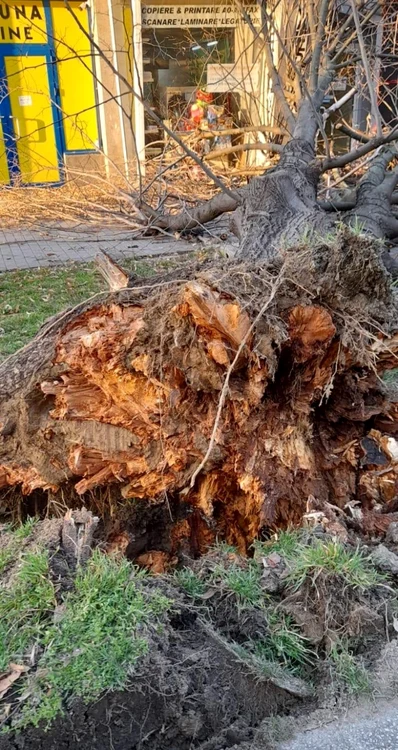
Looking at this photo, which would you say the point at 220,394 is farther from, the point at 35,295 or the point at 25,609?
the point at 35,295

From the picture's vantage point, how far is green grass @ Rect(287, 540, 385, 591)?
219cm

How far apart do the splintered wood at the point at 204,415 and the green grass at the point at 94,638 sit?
2.35 ft

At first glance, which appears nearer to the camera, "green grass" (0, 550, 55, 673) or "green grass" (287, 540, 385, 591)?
"green grass" (0, 550, 55, 673)

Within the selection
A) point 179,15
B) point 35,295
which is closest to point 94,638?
point 35,295

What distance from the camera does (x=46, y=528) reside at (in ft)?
8.13

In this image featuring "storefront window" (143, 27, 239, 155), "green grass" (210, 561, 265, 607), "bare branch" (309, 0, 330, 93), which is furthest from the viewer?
"storefront window" (143, 27, 239, 155)

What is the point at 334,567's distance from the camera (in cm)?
222

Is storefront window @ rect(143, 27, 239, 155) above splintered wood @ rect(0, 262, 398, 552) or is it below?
above

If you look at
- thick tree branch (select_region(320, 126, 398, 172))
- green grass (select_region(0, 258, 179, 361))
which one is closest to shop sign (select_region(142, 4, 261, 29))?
green grass (select_region(0, 258, 179, 361))

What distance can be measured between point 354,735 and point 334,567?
1.77ft

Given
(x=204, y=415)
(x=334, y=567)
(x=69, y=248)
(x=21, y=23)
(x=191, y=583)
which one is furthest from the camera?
(x=21, y=23)

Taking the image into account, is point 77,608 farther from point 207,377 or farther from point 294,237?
point 294,237

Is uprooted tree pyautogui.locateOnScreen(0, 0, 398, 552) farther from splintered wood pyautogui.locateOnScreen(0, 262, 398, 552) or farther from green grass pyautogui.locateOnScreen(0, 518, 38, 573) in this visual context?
green grass pyautogui.locateOnScreen(0, 518, 38, 573)

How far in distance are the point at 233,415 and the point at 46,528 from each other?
3.05 ft
